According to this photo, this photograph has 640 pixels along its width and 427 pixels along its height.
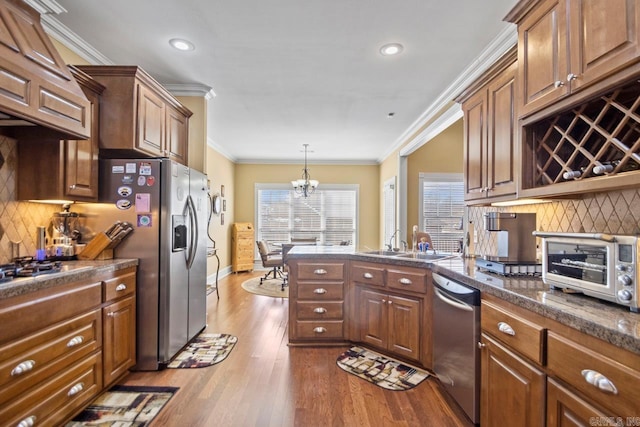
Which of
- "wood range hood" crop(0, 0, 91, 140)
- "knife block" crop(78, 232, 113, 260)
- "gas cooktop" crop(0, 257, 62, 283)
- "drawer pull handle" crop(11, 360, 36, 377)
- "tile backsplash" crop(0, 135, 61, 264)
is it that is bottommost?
"drawer pull handle" crop(11, 360, 36, 377)

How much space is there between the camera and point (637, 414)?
939 millimetres

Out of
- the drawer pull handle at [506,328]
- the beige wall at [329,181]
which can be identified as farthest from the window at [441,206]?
the drawer pull handle at [506,328]

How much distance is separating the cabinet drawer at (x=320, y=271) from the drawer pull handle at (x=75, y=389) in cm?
178

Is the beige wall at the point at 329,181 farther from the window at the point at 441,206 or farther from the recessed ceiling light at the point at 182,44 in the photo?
the recessed ceiling light at the point at 182,44

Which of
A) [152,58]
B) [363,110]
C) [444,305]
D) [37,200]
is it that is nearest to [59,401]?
[37,200]

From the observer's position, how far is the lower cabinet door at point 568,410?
106 centimetres

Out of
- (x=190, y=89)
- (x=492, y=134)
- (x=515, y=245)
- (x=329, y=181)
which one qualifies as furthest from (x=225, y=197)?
(x=515, y=245)

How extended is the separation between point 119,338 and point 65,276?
2.42ft

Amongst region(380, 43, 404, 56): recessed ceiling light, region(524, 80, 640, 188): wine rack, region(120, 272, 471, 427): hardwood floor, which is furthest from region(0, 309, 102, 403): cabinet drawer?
region(380, 43, 404, 56): recessed ceiling light

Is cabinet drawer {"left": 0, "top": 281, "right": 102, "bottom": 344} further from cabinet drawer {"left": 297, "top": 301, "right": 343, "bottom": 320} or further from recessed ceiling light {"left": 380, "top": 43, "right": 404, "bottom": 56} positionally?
recessed ceiling light {"left": 380, "top": 43, "right": 404, "bottom": 56}

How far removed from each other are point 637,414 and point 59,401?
256cm

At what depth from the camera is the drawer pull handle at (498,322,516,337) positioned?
4.96ft

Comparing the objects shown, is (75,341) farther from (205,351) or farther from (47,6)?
(47,6)

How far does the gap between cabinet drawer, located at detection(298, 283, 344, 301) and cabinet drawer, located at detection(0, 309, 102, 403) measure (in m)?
1.65
